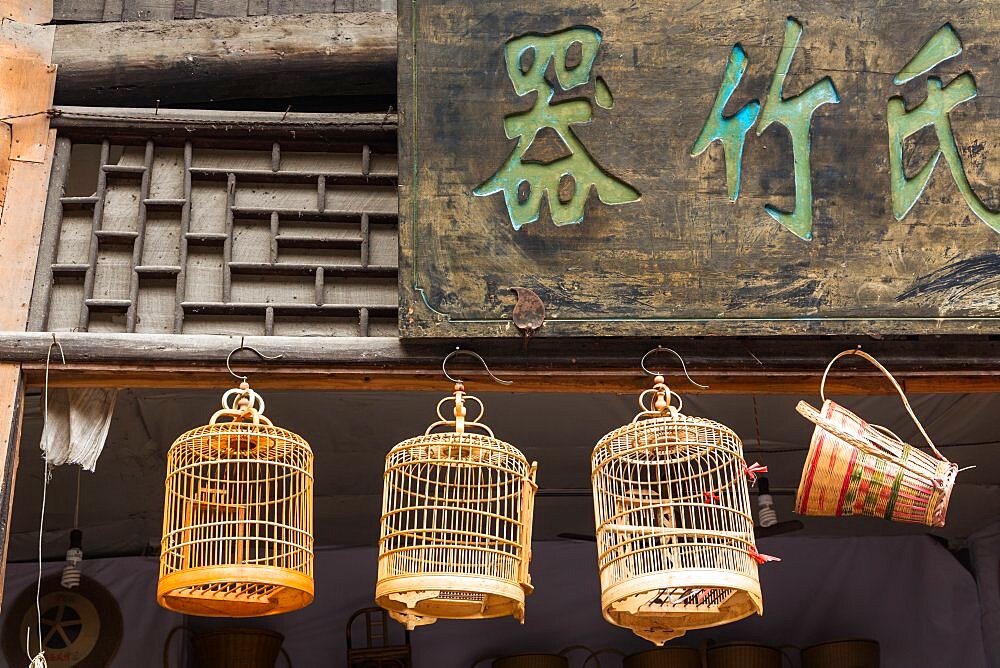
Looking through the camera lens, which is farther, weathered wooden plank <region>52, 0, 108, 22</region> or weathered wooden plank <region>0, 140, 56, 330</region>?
weathered wooden plank <region>52, 0, 108, 22</region>

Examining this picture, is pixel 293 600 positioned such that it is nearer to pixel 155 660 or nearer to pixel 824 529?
pixel 155 660

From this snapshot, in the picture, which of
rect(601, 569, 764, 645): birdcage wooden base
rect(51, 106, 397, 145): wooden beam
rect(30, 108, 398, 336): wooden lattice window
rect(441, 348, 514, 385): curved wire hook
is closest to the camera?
rect(601, 569, 764, 645): birdcage wooden base

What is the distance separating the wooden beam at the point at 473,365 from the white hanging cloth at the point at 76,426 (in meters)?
0.11

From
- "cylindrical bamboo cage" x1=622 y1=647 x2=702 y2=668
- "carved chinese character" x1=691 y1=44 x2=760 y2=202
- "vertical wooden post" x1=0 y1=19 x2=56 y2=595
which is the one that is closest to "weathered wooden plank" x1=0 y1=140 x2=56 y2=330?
"vertical wooden post" x1=0 y1=19 x2=56 y2=595

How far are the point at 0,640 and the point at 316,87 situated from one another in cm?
336

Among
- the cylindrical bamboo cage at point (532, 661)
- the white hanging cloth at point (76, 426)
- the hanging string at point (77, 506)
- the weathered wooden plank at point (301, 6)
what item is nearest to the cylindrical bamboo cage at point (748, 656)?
the cylindrical bamboo cage at point (532, 661)

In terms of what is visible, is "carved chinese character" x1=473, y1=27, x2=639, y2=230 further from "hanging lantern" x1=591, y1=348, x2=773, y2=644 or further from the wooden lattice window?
"hanging lantern" x1=591, y1=348, x2=773, y2=644

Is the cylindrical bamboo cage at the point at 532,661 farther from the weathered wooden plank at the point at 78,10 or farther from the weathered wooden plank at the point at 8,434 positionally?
the weathered wooden plank at the point at 78,10

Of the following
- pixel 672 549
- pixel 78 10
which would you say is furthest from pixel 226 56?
pixel 672 549

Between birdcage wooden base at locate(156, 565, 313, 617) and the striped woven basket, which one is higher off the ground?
the striped woven basket

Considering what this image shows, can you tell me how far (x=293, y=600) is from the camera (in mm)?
3633

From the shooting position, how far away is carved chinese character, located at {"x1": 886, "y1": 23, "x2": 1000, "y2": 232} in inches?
153

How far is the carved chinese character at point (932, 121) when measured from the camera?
12.8 feet

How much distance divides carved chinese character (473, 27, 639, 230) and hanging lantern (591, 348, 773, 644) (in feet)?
2.15
